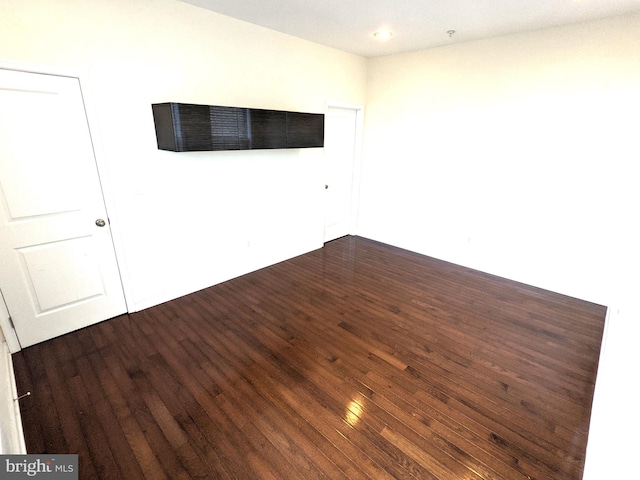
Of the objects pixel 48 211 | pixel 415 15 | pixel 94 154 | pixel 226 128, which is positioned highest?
pixel 415 15

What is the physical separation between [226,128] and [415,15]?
208 centimetres

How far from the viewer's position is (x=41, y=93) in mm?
2170

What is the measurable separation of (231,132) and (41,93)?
4.51ft

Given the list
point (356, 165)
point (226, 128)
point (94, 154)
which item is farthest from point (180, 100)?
point (356, 165)

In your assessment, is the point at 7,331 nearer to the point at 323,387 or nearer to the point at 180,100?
the point at 180,100

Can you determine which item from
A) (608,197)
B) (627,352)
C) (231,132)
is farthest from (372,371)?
(608,197)

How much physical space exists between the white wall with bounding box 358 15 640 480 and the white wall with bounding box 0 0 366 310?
1.26 metres

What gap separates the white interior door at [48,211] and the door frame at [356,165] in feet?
9.97

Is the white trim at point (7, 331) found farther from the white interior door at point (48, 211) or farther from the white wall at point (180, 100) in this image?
the white wall at point (180, 100)

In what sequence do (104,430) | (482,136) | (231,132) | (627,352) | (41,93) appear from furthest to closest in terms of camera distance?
(482,136) → (231,132) → (41,93) → (104,430) → (627,352)

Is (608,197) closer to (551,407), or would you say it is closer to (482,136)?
(482,136)

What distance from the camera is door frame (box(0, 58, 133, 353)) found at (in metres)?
2.10

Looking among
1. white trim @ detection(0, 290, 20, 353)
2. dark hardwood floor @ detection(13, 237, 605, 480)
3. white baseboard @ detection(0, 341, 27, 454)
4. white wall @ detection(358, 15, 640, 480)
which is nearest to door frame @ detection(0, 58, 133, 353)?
white trim @ detection(0, 290, 20, 353)

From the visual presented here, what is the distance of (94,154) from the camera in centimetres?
246
